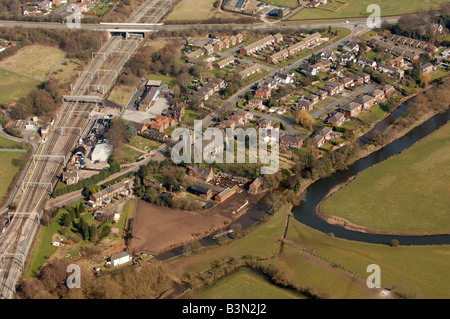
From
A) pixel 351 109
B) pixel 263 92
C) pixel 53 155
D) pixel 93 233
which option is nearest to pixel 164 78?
pixel 263 92

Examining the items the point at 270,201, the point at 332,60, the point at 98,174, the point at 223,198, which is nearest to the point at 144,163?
the point at 98,174

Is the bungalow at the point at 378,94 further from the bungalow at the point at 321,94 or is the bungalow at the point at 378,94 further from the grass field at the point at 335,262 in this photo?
the grass field at the point at 335,262

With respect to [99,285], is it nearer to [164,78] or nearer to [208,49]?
[164,78]

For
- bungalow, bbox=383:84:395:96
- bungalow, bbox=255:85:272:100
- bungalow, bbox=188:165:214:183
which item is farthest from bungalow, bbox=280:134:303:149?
bungalow, bbox=383:84:395:96

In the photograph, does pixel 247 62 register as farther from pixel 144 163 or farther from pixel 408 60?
pixel 144 163

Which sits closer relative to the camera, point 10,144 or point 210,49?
point 10,144
